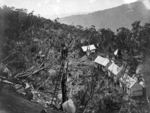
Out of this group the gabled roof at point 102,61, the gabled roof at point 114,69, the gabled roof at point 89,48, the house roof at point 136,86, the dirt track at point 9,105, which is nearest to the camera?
the dirt track at point 9,105

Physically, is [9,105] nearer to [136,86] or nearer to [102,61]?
[136,86]

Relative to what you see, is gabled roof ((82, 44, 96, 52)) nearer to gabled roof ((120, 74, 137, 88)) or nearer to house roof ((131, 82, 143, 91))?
gabled roof ((120, 74, 137, 88))

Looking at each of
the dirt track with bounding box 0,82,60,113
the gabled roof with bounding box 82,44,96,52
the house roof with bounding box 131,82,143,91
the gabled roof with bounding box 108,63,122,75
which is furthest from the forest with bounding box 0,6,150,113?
the house roof with bounding box 131,82,143,91

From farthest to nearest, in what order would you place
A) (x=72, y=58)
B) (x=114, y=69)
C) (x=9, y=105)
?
1. (x=72, y=58)
2. (x=114, y=69)
3. (x=9, y=105)

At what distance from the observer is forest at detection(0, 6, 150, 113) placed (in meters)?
34.8

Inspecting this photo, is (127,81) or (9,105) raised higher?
(9,105)

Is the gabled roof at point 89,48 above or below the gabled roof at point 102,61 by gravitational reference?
above

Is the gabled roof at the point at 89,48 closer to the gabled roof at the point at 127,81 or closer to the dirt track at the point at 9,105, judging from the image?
the gabled roof at the point at 127,81

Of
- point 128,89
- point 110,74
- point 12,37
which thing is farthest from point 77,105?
point 12,37

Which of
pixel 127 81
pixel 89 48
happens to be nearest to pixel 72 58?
pixel 89 48

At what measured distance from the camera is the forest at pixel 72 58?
114ft

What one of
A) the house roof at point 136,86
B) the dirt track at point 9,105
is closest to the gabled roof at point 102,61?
the house roof at point 136,86

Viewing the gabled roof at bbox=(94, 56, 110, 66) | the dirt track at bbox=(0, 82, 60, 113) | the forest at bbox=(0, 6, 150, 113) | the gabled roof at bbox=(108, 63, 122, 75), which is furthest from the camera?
the gabled roof at bbox=(94, 56, 110, 66)

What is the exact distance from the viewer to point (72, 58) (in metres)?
59.8
